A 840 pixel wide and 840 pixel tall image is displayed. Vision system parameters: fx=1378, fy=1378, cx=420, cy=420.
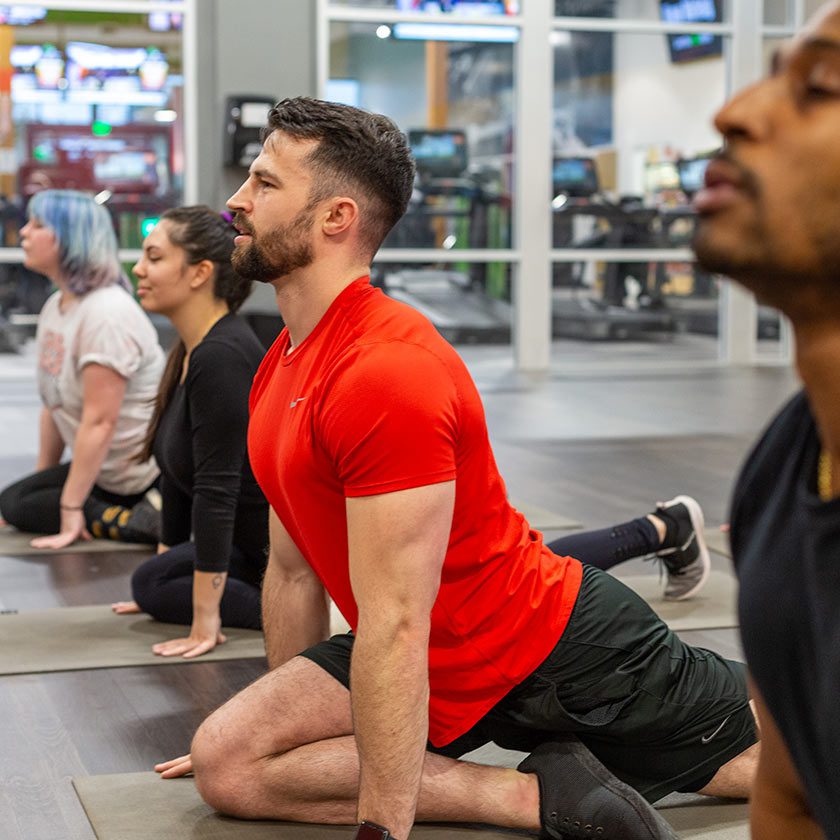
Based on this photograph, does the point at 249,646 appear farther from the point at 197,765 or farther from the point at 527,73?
the point at 527,73

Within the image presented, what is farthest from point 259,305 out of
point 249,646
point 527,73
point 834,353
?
point 834,353

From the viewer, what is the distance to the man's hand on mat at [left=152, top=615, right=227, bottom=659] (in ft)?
9.80

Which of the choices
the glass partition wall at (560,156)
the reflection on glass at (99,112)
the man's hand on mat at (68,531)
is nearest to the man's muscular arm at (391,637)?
the man's hand on mat at (68,531)

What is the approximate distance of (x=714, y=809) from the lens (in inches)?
84.7

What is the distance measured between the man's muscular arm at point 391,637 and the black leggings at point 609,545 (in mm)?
1340

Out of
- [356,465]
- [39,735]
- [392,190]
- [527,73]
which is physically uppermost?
[527,73]

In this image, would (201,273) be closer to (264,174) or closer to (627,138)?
(264,174)

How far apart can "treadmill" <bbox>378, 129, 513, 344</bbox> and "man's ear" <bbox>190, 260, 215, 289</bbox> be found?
6.72 meters

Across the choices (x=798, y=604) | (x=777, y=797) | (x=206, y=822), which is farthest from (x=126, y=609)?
(x=798, y=604)

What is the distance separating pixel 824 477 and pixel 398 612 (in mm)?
814

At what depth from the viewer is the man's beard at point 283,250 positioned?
192cm

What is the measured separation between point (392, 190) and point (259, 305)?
6972 mm

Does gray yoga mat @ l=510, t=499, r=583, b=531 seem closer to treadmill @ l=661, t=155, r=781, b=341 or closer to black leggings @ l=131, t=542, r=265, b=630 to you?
black leggings @ l=131, t=542, r=265, b=630

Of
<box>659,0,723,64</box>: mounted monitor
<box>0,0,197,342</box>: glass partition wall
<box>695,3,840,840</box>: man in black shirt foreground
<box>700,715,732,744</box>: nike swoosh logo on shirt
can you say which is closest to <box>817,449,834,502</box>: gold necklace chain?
<box>695,3,840,840</box>: man in black shirt foreground
